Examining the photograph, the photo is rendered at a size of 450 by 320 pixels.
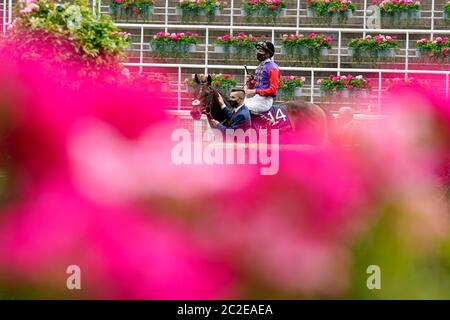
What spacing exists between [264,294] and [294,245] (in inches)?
3.1

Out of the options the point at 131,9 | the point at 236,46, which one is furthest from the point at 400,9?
the point at 131,9

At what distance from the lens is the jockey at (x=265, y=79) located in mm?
6367

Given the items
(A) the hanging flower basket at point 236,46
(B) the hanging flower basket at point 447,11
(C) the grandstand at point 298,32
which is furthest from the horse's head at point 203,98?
(B) the hanging flower basket at point 447,11

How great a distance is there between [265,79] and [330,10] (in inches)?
301

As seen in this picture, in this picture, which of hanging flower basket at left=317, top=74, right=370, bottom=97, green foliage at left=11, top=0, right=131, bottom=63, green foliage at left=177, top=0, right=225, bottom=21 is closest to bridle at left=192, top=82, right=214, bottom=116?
green foliage at left=11, top=0, right=131, bottom=63

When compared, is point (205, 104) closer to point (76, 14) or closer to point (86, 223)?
point (76, 14)

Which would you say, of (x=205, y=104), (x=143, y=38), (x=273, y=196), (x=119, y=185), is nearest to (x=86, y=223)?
(x=119, y=185)

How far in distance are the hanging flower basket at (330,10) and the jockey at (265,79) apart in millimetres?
7353

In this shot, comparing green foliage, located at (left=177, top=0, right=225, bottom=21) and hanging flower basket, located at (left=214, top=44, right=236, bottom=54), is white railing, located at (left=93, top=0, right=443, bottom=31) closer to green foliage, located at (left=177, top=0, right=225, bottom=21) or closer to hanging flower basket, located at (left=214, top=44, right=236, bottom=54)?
green foliage, located at (left=177, top=0, right=225, bottom=21)

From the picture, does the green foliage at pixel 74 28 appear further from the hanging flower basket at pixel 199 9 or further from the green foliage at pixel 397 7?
the green foliage at pixel 397 7

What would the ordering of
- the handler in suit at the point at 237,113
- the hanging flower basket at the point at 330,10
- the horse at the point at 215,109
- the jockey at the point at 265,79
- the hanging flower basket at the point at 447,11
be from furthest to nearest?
1. the hanging flower basket at the point at 447,11
2. the hanging flower basket at the point at 330,10
3. the jockey at the point at 265,79
4. the horse at the point at 215,109
5. the handler in suit at the point at 237,113

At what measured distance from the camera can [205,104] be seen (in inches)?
239

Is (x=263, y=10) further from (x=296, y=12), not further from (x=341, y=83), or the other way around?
(x=341, y=83)

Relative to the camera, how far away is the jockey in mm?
6367
